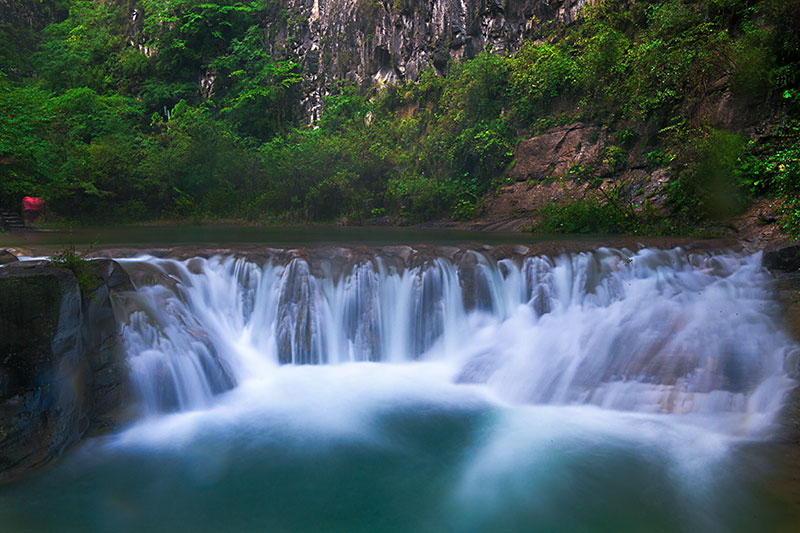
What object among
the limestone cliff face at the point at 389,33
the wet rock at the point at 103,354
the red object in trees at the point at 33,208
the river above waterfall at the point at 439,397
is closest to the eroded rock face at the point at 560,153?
the limestone cliff face at the point at 389,33

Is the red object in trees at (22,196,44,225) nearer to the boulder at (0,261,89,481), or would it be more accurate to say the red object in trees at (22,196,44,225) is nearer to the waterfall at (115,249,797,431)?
the waterfall at (115,249,797,431)

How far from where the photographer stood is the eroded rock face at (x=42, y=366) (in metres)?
3.73

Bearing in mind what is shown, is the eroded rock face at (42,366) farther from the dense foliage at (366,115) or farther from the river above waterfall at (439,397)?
the dense foliage at (366,115)

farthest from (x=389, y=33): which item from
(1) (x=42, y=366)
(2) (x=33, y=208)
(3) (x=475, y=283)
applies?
(1) (x=42, y=366)

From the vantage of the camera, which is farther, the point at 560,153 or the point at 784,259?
the point at 560,153

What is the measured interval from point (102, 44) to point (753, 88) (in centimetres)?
3148

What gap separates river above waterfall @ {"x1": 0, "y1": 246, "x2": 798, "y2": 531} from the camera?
3.58 metres

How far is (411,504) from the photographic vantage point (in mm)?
3688

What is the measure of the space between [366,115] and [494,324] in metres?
17.3

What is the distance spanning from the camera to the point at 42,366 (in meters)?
3.87

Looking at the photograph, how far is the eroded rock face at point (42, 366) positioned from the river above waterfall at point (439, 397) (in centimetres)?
28

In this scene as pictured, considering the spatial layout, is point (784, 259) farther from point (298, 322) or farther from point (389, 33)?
point (389, 33)

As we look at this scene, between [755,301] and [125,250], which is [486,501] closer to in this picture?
[755,301]

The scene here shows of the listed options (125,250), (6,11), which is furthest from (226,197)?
(6,11)
